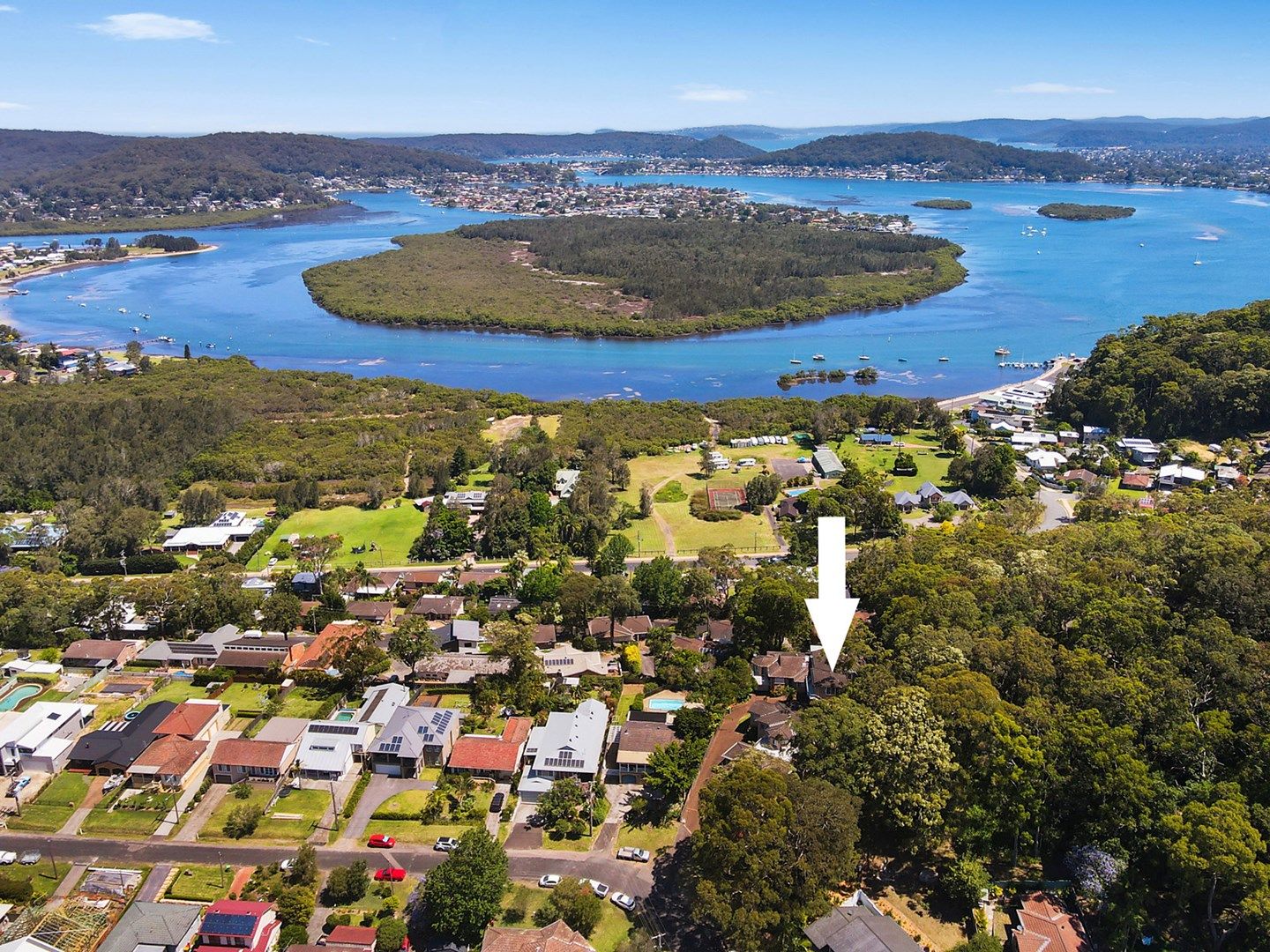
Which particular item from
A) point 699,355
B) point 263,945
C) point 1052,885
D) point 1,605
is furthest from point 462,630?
point 699,355

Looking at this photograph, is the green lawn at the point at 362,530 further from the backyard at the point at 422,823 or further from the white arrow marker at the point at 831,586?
the white arrow marker at the point at 831,586

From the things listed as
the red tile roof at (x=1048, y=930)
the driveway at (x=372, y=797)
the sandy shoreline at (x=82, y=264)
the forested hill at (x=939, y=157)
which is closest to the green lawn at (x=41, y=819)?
the driveway at (x=372, y=797)

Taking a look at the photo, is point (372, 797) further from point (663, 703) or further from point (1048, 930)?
point (1048, 930)

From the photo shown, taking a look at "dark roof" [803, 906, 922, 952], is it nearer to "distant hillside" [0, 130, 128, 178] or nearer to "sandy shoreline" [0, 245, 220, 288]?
"sandy shoreline" [0, 245, 220, 288]

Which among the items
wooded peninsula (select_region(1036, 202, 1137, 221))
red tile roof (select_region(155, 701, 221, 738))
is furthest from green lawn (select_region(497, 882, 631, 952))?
wooded peninsula (select_region(1036, 202, 1137, 221))

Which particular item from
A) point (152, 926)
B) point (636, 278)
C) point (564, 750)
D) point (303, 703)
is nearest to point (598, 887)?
point (564, 750)

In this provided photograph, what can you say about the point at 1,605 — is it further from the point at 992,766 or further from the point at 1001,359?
the point at 1001,359
